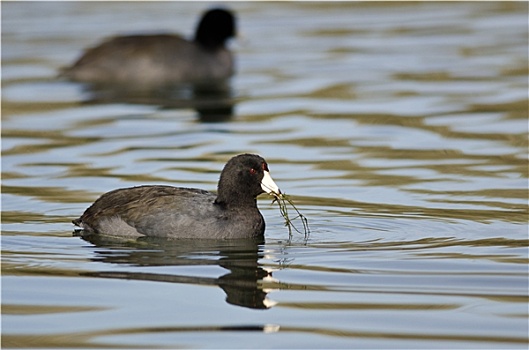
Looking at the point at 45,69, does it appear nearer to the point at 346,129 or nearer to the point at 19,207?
the point at 346,129

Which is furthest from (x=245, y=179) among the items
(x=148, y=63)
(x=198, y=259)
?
(x=148, y=63)

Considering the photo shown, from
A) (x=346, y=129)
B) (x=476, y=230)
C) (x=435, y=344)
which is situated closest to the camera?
(x=435, y=344)

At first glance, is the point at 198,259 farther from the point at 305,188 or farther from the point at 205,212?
the point at 305,188

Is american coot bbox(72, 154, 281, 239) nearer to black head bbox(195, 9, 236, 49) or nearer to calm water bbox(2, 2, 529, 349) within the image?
calm water bbox(2, 2, 529, 349)

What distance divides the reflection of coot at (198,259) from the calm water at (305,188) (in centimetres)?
2

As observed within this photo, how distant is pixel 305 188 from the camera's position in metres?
11.4

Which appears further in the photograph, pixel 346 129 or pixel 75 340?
pixel 346 129

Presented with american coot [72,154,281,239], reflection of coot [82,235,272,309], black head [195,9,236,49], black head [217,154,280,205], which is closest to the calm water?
reflection of coot [82,235,272,309]

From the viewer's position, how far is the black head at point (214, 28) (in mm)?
20219

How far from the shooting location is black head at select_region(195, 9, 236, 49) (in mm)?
20219

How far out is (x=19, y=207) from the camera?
10.7m

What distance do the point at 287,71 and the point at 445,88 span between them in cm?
309

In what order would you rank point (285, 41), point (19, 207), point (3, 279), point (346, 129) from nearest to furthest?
point (3, 279) < point (19, 207) < point (346, 129) < point (285, 41)

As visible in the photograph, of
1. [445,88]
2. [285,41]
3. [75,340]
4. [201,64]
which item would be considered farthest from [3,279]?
[285,41]
